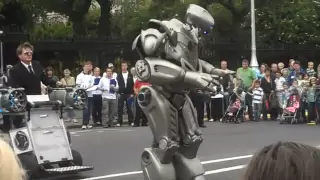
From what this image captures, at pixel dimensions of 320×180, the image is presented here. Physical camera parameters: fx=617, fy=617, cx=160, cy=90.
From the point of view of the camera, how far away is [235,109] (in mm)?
17922

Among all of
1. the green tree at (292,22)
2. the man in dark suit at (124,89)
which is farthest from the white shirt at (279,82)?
the green tree at (292,22)

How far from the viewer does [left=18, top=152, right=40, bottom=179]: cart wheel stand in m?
8.09

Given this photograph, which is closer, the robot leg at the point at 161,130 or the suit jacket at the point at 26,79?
the robot leg at the point at 161,130

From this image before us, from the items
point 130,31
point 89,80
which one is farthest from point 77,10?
point 89,80

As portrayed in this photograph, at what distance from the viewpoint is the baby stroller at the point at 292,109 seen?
17094mm

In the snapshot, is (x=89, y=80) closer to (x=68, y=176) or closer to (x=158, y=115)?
(x=68, y=176)

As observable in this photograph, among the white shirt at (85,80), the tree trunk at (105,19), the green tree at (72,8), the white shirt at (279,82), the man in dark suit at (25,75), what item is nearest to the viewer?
the man in dark suit at (25,75)

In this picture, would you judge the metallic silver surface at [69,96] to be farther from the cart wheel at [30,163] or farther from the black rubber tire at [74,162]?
the cart wheel at [30,163]

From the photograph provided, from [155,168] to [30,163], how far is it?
6.28ft

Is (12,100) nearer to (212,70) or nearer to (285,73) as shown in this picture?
(212,70)

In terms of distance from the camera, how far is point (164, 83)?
7.04m

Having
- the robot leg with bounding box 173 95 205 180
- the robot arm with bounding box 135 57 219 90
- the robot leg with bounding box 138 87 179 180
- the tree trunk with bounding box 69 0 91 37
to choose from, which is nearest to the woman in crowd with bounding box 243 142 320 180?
the robot arm with bounding box 135 57 219 90

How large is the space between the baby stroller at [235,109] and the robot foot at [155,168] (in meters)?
10.8

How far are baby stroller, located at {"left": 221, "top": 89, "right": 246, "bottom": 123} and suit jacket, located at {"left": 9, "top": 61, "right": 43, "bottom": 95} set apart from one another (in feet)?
32.2
